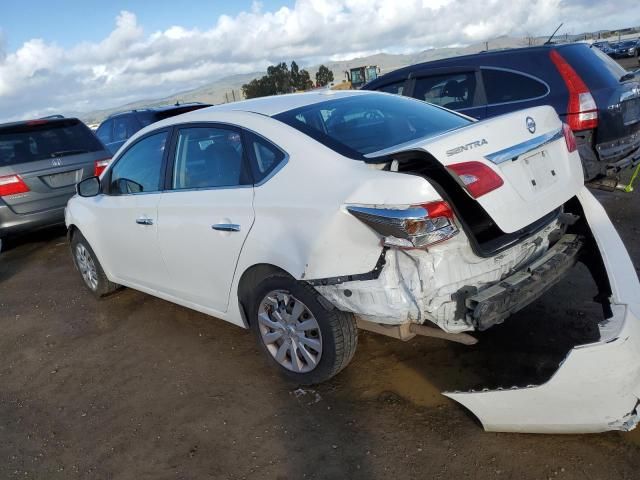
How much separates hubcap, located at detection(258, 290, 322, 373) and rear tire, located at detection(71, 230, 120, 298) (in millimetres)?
2432

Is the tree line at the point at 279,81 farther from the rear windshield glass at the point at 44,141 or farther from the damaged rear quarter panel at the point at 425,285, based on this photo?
the damaged rear quarter panel at the point at 425,285

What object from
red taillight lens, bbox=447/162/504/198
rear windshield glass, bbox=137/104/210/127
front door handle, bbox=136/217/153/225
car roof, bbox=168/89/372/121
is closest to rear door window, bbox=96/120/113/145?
rear windshield glass, bbox=137/104/210/127

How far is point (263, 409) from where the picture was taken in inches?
128

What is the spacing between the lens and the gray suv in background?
6945 millimetres

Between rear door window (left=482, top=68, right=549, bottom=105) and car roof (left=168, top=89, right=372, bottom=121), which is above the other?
car roof (left=168, top=89, right=372, bottom=121)

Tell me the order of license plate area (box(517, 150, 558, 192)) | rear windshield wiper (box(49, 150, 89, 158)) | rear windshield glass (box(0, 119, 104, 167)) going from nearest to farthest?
license plate area (box(517, 150, 558, 192)), rear windshield glass (box(0, 119, 104, 167)), rear windshield wiper (box(49, 150, 89, 158))

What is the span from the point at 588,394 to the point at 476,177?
1.07m

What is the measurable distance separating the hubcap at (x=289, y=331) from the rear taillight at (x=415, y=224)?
76cm

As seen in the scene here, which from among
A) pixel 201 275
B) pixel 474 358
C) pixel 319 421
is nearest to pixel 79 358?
pixel 201 275

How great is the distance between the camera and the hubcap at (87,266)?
5.25m

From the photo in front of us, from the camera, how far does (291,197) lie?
2998 millimetres

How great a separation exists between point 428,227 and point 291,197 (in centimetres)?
82

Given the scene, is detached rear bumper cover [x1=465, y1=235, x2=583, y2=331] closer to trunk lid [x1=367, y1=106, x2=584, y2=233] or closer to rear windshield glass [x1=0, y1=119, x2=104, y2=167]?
trunk lid [x1=367, y1=106, x2=584, y2=233]

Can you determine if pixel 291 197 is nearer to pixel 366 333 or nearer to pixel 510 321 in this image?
pixel 366 333
